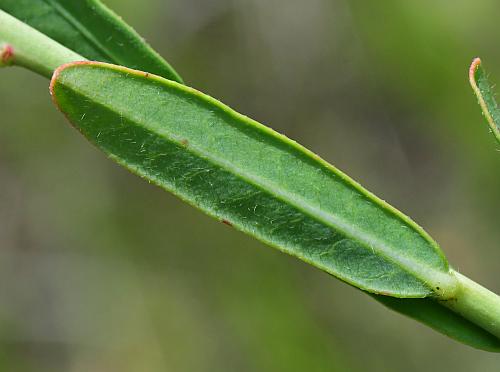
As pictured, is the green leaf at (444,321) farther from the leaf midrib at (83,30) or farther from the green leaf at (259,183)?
the leaf midrib at (83,30)

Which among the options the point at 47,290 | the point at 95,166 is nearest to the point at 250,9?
the point at 95,166

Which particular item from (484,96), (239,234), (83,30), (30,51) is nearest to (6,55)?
(30,51)

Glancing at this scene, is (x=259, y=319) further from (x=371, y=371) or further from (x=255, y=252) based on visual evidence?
(x=371, y=371)

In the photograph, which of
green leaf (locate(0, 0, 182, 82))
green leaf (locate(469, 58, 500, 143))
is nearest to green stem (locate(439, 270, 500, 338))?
green leaf (locate(469, 58, 500, 143))

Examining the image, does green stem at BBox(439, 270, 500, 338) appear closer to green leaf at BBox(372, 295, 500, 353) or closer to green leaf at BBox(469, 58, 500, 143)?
green leaf at BBox(372, 295, 500, 353)

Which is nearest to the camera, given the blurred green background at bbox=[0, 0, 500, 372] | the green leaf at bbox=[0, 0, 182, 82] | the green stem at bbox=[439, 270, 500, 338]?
the green stem at bbox=[439, 270, 500, 338]

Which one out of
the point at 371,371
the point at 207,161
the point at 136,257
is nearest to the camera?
the point at 207,161
